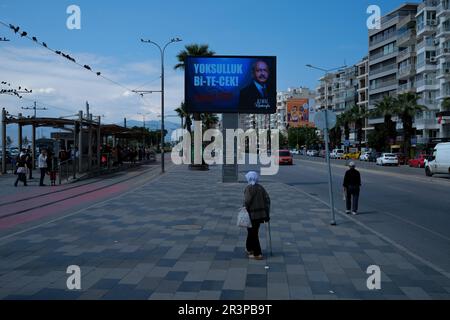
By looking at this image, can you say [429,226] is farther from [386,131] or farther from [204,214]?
[386,131]

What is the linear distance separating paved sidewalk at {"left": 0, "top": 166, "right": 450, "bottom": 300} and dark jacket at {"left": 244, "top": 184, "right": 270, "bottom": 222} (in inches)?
29.6

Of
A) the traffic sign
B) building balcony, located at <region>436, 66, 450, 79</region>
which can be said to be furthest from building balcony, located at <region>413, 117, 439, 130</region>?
the traffic sign

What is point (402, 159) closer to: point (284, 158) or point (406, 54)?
point (284, 158)

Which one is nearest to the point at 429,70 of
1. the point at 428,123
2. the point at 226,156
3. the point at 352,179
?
the point at 428,123

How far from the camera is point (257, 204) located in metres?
8.60

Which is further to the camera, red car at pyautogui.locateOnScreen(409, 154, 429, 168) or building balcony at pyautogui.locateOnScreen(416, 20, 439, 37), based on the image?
building balcony at pyautogui.locateOnScreen(416, 20, 439, 37)

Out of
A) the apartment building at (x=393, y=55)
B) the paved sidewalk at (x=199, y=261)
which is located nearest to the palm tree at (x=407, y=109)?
the apartment building at (x=393, y=55)

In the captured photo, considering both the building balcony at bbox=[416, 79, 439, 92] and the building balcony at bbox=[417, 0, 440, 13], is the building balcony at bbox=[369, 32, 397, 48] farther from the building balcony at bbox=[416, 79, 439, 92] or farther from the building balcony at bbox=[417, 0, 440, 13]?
the building balcony at bbox=[416, 79, 439, 92]

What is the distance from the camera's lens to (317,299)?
6340 mm

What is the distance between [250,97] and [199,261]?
1827 cm

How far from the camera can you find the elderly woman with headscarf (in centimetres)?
858

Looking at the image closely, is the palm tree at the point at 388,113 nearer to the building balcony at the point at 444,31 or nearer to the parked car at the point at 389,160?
the building balcony at the point at 444,31

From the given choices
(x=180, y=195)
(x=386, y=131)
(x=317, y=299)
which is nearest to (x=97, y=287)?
(x=317, y=299)
